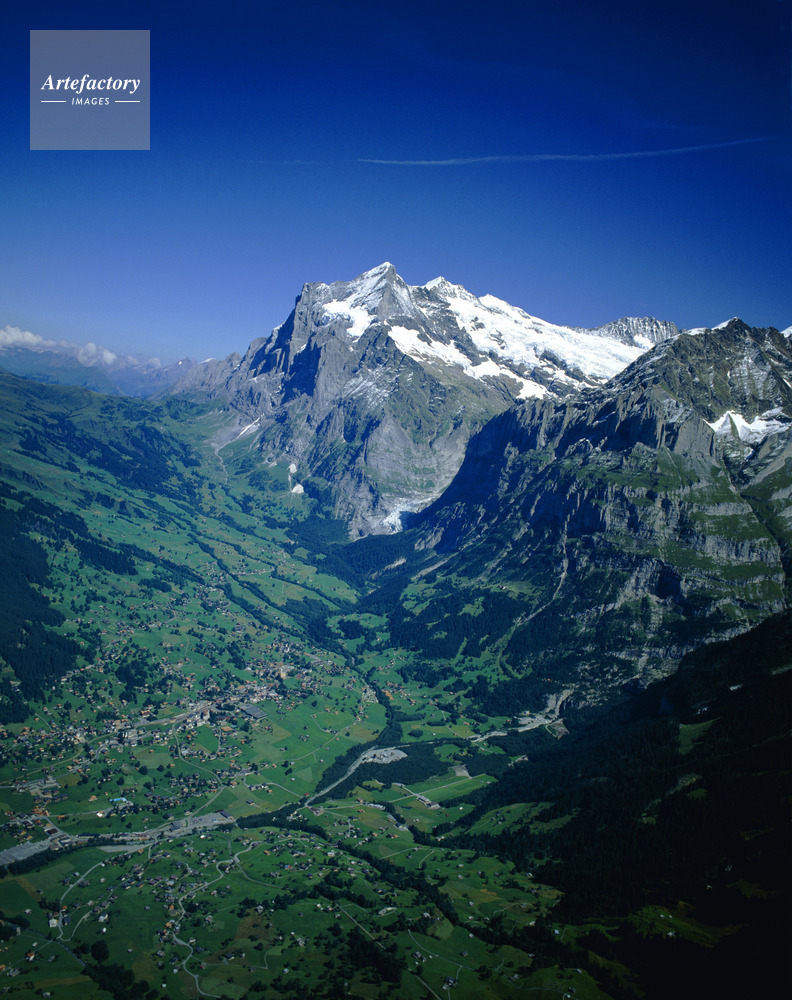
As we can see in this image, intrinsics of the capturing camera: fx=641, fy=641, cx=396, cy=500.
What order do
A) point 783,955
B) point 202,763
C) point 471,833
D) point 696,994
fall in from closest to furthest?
point 783,955 → point 696,994 → point 471,833 → point 202,763

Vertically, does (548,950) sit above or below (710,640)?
below

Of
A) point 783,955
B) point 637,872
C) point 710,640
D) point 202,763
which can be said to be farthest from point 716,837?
point 202,763

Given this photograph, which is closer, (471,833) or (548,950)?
(548,950)

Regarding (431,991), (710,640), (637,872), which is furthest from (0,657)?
(710,640)

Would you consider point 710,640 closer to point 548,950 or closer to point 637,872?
point 637,872

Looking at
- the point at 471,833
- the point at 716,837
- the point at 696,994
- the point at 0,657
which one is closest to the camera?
the point at 696,994

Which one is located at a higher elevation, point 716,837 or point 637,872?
point 716,837

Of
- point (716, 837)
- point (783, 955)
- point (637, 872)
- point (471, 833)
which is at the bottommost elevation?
point (471, 833)

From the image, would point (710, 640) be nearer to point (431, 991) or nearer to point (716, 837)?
point (716, 837)

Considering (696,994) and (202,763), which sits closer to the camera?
(696,994)
